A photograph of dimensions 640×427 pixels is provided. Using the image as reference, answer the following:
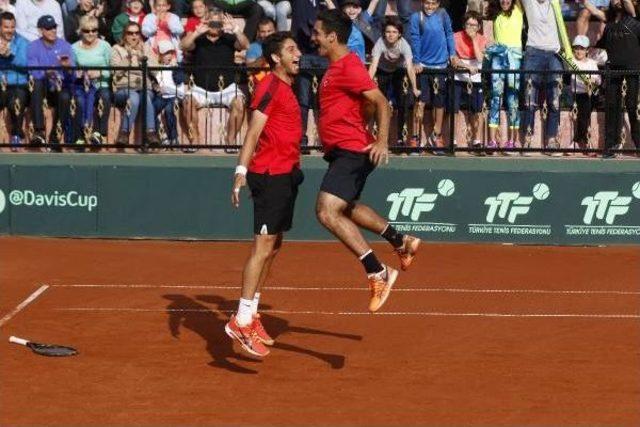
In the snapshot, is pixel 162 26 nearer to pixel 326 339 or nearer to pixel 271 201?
pixel 326 339

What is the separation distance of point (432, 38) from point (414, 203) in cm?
229

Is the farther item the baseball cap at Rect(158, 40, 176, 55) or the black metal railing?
the baseball cap at Rect(158, 40, 176, 55)

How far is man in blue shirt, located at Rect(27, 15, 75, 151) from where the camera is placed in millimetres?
19859

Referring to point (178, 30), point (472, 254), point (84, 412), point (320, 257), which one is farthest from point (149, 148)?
point (84, 412)

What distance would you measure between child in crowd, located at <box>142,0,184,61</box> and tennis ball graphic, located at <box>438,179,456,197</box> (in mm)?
4125

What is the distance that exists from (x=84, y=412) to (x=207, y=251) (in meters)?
8.84

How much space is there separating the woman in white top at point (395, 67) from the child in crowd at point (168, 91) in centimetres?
276

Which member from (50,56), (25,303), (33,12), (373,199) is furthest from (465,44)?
(25,303)

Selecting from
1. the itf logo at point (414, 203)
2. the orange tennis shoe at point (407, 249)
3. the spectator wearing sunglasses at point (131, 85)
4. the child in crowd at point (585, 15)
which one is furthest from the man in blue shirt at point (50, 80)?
the orange tennis shoe at point (407, 249)

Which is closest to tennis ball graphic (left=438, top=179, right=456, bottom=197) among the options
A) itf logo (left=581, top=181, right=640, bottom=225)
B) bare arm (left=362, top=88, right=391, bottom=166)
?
itf logo (left=581, top=181, right=640, bottom=225)

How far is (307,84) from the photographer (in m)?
19.9

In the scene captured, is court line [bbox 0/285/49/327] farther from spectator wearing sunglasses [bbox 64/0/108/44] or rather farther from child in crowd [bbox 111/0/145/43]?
spectator wearing sunglasses [bbox 64/0/108/44]

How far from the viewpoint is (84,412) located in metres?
10.5

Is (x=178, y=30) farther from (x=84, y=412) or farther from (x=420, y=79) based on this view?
(x=84, y=412)
